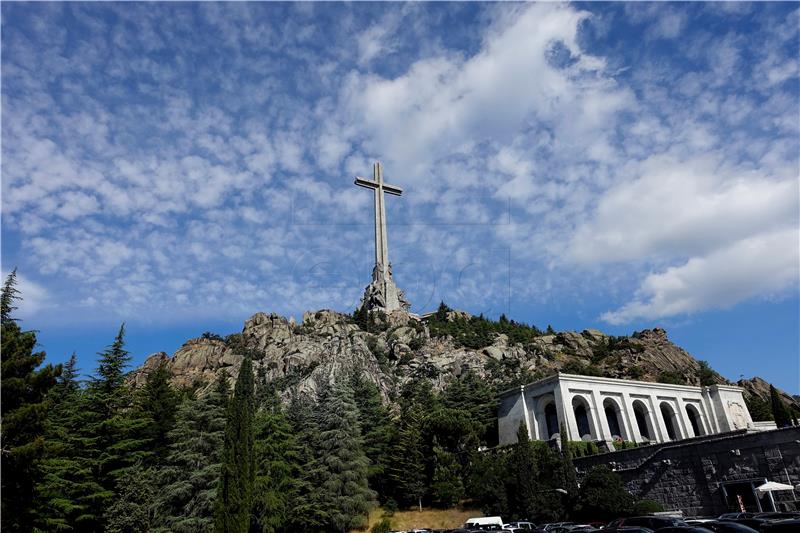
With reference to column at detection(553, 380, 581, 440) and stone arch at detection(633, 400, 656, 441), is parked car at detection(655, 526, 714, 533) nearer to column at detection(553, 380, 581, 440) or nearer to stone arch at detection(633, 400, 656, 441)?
column at detection(553, 380, 581, 440)

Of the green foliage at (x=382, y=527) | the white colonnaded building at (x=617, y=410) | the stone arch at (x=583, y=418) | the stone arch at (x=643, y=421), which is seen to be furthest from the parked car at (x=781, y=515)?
the stone arch at (x=643, y=421)

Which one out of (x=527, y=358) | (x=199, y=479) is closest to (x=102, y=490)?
(x=199, y=479)

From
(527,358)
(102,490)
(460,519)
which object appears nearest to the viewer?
(102,490)

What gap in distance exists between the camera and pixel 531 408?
4681 centimetres

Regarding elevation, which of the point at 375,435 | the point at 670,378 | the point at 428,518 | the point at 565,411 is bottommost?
the point at 428,518

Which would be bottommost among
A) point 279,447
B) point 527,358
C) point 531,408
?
point 279,447

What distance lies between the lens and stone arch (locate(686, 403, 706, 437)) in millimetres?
50656

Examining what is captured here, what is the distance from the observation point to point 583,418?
46156 millimetres

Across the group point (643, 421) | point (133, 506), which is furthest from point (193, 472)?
point (643, 421)

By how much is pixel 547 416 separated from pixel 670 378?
2601 centimetres

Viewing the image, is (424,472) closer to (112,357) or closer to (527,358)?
(112,357)

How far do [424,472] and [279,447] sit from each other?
1148 centimetres

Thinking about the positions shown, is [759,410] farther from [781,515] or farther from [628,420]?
[781,515]

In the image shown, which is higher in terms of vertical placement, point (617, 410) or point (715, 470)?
point (617, 410)
